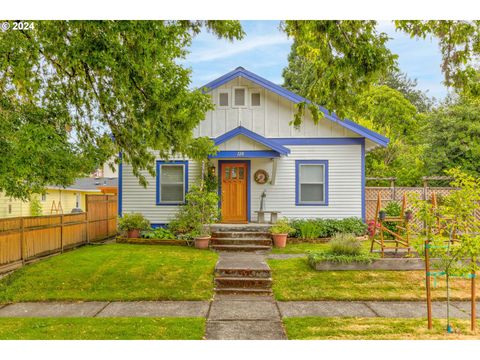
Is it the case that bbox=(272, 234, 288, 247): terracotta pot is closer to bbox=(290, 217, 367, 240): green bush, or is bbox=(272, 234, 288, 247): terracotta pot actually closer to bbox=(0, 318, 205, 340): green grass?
bbox=(290, 217, 367, 240): green bush

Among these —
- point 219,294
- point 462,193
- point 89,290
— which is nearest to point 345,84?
point 462,193

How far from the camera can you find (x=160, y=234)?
1120cm

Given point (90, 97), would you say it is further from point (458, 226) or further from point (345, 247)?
point (458, 226)

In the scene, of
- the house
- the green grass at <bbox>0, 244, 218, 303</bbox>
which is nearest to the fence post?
the green grass at <bbox>0, 244, 218, 303</bbox>

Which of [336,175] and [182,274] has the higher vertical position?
[336,175]

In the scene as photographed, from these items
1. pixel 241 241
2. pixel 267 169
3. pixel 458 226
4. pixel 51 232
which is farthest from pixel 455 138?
pixel 51 232

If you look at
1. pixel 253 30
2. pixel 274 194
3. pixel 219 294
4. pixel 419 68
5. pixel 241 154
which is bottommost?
pixel 219 294

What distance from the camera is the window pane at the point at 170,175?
1230 cm

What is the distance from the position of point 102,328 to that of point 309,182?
828 centimetres

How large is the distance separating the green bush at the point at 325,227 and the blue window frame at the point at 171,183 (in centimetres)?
342

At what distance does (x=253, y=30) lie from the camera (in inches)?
242

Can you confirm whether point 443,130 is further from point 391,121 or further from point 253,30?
point 253,30

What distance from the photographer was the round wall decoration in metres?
12.1
